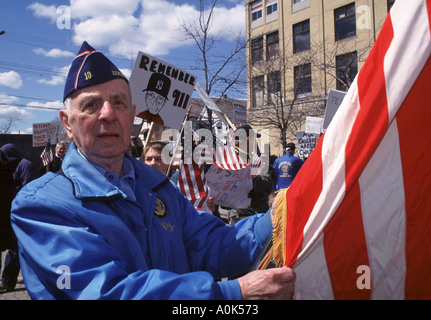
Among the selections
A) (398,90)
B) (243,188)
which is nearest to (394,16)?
(398,90)

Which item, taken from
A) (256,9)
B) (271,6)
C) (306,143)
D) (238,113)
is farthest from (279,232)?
(256,9)

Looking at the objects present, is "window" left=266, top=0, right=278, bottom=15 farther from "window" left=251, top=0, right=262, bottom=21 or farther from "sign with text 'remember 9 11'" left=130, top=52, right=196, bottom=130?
"sign with text 'remember 9 11'" left=130, top=52, right=196, bottom=130

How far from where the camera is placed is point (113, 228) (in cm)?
151

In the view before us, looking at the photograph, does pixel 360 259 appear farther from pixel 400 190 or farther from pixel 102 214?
pixel 102 214

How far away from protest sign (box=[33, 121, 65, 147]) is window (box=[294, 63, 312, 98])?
52.4 ft

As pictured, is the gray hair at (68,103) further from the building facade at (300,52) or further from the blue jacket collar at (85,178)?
the building facade at (300,52)

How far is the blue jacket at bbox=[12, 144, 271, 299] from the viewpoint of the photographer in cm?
129

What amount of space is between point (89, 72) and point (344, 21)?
89.0 feet

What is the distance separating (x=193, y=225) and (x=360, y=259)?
822mm

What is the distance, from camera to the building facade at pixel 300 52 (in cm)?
2314

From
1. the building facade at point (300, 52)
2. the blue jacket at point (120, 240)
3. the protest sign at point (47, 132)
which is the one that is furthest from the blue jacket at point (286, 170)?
the building facade at point (300, 52)

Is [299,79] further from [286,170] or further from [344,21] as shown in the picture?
[286,170]

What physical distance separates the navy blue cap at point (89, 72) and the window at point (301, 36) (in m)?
27.4
